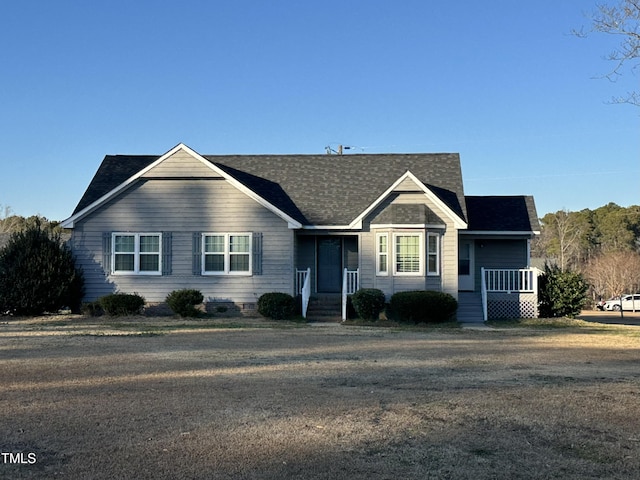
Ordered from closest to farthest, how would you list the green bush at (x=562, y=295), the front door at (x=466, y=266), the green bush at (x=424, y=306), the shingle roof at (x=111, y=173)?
1. the green bush at (x=424, y=306)
2. the green bush at (x=562, y=295)
3. the shingle roof at (x=111, y=173)
4. the front door at (x=466, y=266)

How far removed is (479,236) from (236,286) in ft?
30.2

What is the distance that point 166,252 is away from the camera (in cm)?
2280

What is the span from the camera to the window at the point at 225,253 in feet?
74.5

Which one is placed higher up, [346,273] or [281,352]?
[346,273]

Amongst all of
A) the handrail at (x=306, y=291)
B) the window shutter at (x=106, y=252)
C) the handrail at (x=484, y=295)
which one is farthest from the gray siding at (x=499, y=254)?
the window shutter at (x=106, y=252)

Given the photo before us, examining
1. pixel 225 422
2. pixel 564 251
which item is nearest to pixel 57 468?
pixel 225 422

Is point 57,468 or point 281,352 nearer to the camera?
point 57,468

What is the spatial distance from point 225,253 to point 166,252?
2071mm

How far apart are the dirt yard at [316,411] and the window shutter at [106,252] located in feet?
28.0

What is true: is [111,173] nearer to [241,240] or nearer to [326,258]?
[241,240]

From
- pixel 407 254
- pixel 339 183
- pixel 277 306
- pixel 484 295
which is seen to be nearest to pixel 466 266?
pixel 484 295

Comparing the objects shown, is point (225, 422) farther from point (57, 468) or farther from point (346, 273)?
point (346, 273)

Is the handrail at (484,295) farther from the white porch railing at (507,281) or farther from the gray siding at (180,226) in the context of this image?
the gray siding at (180,226)

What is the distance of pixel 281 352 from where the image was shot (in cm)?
1331
